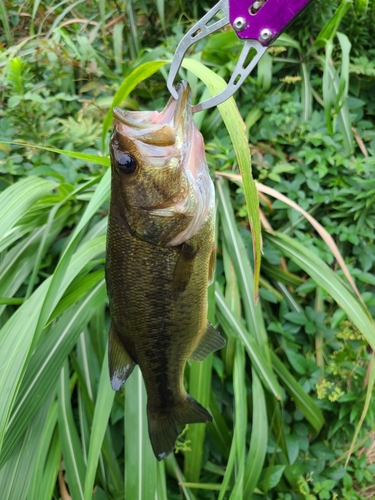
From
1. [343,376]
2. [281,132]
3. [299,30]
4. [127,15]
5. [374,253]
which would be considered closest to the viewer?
[343,376]

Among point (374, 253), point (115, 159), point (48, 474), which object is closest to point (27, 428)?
point (48, 474)

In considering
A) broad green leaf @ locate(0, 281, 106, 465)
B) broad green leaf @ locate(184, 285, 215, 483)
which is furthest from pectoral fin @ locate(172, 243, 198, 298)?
broad green leaf @ locate(0, 281, 106, 465)

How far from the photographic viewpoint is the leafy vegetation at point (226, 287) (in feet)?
3.37

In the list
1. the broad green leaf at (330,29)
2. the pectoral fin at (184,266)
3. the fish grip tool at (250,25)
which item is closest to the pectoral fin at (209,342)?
the pectoral fin at (184,266)

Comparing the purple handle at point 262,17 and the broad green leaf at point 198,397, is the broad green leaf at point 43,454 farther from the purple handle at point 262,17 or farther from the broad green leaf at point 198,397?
the purple handle at point 262,17

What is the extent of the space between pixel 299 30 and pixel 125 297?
1.74 metres

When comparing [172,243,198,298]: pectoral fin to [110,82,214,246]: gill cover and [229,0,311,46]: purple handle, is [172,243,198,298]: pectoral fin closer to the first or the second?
[110,82,214,246]: gill cover

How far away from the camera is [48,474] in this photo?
107 centimetres

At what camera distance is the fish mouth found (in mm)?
569

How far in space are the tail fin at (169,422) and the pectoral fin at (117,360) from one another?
151mm

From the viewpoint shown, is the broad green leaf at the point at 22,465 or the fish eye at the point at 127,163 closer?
the fish eye at the point at 127,163

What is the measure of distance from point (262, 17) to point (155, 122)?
21 centimetres

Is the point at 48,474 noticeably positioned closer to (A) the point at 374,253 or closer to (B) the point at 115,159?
(B) the point at 115,159

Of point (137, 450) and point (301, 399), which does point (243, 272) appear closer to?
point (301, 399)
